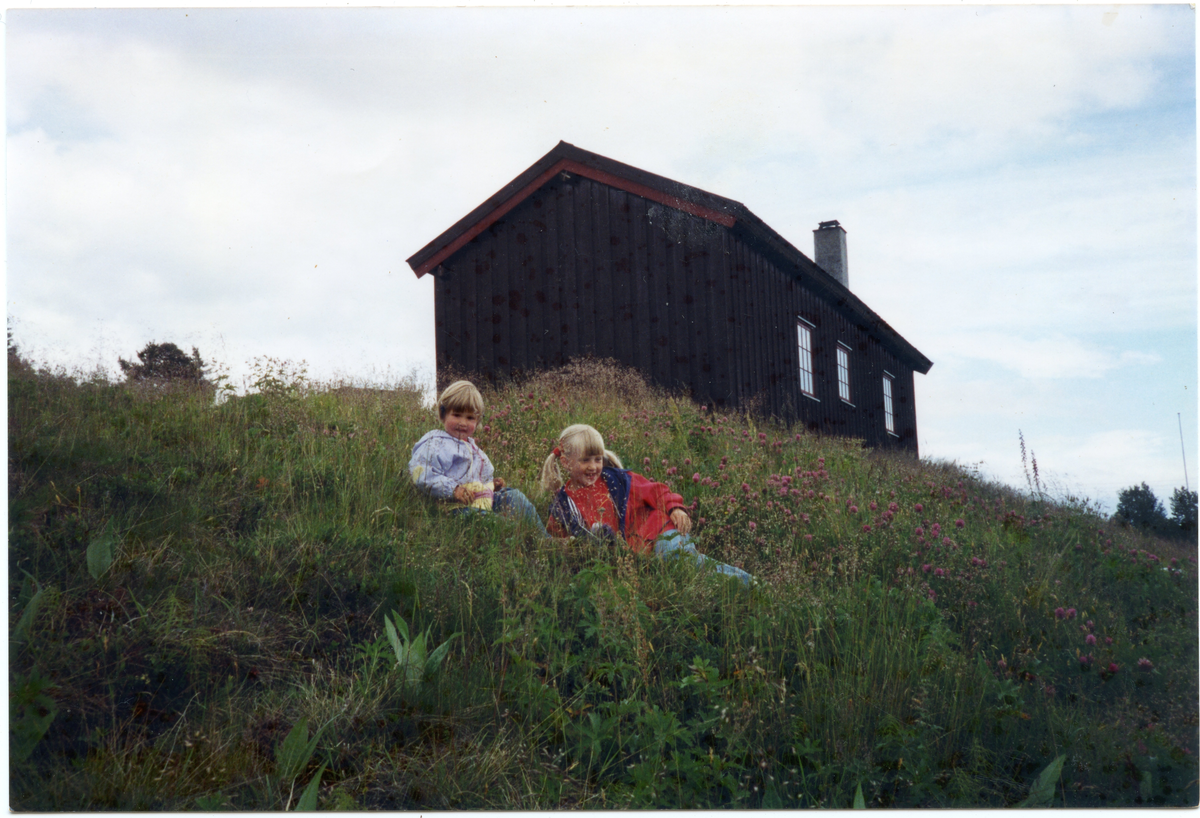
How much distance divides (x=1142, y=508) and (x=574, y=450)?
109 inches

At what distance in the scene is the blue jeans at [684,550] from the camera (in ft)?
11.5

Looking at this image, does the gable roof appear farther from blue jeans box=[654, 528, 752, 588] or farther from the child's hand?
blue jeans box=[654, 528, 752, 588]

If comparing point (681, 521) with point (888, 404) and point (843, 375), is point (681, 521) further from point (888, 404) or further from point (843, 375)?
point (888, 404)

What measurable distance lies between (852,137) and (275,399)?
439 centimetres

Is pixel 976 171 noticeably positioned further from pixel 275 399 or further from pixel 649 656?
pixel 275 399

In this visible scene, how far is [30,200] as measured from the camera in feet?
10.1

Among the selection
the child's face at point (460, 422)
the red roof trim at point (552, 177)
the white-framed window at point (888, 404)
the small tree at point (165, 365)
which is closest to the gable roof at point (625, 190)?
the red roof trim at point (552, 177)

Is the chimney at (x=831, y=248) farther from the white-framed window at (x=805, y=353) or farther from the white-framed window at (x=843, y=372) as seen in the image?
the white-framed window at (x=805, y=353)

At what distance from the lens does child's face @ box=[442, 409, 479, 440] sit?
4.44 m

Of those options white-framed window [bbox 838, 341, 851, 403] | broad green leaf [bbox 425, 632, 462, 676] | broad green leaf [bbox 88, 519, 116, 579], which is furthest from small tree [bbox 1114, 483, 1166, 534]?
white-framed window [bbox 838, 341, 851, 403]

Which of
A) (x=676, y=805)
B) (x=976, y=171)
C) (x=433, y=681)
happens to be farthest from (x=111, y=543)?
(x=976, y=171)

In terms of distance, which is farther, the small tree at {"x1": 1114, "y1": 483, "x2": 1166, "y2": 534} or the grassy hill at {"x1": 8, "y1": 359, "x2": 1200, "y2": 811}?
the small tree at {"x1": 1114, "y1": 483, "x2": 1166, "y2": 534}

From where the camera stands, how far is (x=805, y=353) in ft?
42.0

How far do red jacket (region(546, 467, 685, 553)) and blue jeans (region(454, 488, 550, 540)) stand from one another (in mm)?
100
